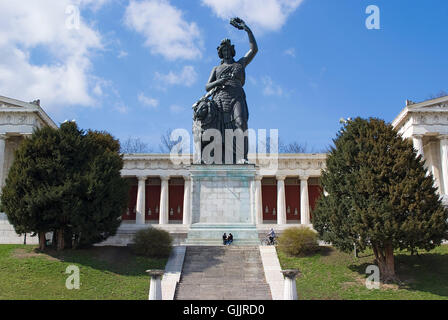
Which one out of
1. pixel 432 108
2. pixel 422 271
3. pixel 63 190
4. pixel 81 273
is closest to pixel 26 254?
pixel 63 190

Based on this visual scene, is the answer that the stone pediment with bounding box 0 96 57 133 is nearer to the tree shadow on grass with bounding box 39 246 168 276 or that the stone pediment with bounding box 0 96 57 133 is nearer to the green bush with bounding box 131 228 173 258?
the tree shadow on grass with bounding box 39 246 168 276

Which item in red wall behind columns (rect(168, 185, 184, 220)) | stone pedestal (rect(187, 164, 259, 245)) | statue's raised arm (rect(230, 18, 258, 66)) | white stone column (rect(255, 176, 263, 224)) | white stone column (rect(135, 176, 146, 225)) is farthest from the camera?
red wall behind columns (rect(168, 185, 184, 220))

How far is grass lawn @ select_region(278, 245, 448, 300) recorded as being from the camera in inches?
648

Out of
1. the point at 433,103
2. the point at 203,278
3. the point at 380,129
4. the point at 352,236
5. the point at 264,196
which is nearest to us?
the point at 203,278

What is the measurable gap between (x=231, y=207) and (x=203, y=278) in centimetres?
467

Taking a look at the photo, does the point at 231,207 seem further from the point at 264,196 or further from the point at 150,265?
the point at 264,196

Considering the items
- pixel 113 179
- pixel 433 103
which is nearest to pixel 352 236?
pixel 113 179

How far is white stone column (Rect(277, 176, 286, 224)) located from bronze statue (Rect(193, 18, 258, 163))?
29.8m

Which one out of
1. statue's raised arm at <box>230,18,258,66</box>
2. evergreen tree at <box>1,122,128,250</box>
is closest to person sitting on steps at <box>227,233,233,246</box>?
evergreen tree at <box>1,122,128,250</box>

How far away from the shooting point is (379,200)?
19.0m

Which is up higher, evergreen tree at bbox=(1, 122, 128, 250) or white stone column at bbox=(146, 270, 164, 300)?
evergreen tree at bbox=(1, 122, 128, 250)

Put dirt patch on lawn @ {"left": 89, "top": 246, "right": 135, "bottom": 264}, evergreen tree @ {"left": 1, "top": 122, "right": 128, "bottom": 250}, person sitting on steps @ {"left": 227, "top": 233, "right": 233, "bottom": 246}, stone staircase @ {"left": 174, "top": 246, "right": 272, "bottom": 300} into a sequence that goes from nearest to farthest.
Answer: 1. stone staircase @ {"left": 174, "top": 246, "right": 272, "bottom": 300}
2. person sitting on steps @ {"left": 227, "top": 233, "right": 233, "bottom": 246}
3. dirt patch on lawn @ {"left": 89, "top": 246, "right": 135, "bottom": 264}
4. evergreen tree @ {"left": 1, "top": 122, "right": 128, "bottom": 250}

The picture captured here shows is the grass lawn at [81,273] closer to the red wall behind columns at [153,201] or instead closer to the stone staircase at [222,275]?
the stone staircase at [222,275]

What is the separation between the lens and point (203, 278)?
17.2m
